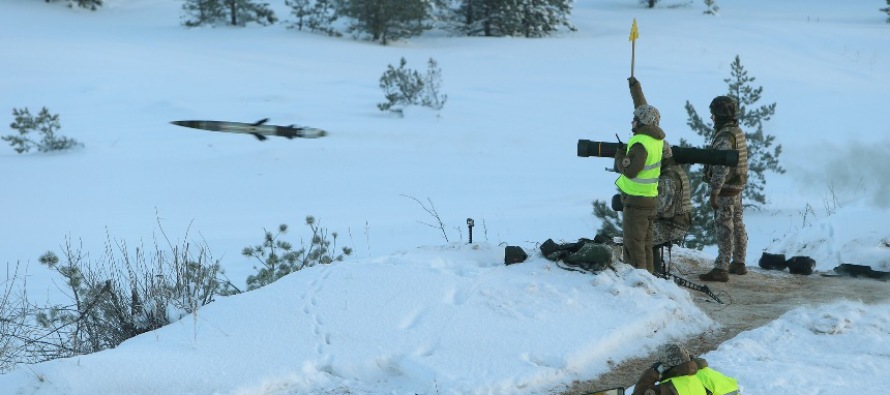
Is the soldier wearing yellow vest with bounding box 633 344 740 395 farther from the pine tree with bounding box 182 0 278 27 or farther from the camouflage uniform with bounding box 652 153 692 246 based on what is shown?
the pine tree with bounding box 182 0 278 27

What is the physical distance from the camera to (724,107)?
8.41 meters

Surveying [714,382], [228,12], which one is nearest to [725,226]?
[714,382]

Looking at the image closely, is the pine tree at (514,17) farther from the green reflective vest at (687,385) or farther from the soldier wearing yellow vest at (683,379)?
the green reflective vest at (687,385)

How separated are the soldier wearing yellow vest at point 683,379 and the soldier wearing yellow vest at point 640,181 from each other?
2.97 metres

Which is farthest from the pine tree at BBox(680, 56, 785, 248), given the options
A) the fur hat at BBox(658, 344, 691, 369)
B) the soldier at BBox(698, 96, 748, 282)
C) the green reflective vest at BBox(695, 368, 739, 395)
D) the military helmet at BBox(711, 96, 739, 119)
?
the fur hat at BBox(658, 344, 691, 369)

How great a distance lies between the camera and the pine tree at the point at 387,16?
31.8 metres

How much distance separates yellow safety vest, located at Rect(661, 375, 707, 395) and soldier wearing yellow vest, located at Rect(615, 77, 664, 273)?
10.1ft

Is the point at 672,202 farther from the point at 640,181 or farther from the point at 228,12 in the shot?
the point at 228,12

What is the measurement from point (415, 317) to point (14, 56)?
2365 cm

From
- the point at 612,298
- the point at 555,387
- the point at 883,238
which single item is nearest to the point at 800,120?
the point at 883,238

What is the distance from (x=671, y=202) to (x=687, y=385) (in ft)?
12.4

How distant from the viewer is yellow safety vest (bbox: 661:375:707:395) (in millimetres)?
4676

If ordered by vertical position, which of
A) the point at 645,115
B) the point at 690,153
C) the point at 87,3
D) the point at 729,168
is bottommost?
the point at 729,168

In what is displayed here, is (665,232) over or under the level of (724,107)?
under
